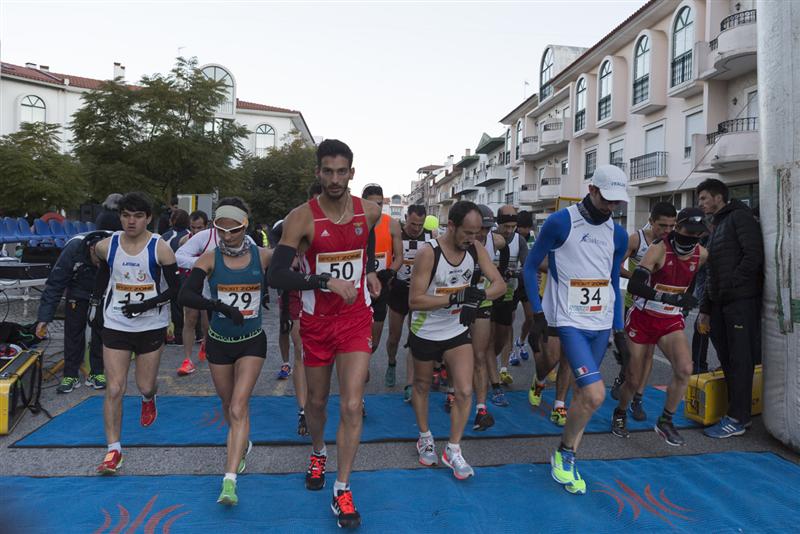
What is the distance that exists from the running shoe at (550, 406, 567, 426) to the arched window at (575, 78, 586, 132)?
29415mm

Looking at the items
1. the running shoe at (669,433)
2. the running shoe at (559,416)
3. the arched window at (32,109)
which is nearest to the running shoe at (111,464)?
the running shoe at (559,416)

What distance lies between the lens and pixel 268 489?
12.3ft

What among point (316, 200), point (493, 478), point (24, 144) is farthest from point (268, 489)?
point (24, 144)

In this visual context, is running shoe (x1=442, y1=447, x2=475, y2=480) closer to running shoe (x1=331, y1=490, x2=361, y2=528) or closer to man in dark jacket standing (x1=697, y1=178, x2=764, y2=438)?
running shoe (x1=331, y1=490, x2=361, y2=528)

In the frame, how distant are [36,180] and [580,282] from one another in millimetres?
28292

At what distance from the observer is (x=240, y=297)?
12.9ft

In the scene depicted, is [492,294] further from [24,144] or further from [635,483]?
[24,144]

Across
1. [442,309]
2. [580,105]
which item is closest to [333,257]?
[442,309]

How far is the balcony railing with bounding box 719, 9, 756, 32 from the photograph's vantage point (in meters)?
18.7

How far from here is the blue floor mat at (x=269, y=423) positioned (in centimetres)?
468

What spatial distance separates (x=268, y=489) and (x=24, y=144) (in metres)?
30.2

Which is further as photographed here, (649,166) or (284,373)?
(649,166)

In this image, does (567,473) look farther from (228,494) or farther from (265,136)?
(265,136)

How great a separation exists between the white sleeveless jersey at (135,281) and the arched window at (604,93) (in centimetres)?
2852
